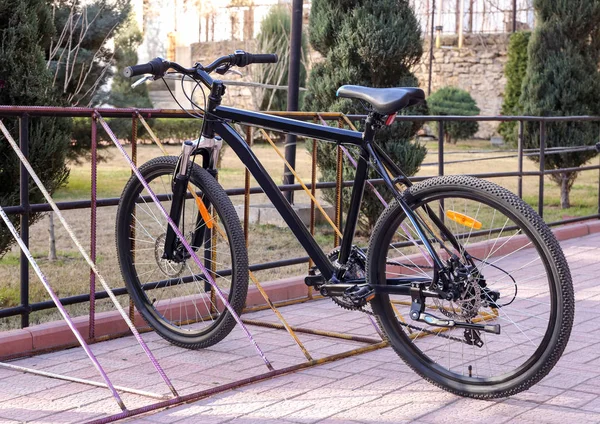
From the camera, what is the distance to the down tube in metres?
4.04

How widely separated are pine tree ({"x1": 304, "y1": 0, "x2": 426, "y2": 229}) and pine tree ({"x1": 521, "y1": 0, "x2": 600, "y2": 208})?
11.7ft

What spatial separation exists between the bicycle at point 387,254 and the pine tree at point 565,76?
7631 millimetres

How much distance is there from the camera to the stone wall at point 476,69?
24.3 metres

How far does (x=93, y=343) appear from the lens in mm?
4559

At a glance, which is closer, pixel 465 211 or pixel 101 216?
pixel 465 211

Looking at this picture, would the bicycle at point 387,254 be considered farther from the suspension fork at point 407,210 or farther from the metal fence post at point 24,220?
the metal fence post at point 24,220

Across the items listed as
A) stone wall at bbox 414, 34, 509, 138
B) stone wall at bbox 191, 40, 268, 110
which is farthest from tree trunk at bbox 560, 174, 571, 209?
stone wall at bbox 414, 34, 509, 138

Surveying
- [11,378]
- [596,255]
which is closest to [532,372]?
[11,378]

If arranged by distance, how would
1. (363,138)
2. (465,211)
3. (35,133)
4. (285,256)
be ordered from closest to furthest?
1. (363,138)
2. (465,211)
3. (35,133)
4. (285,256)

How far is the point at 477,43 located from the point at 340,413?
2200 centimetres

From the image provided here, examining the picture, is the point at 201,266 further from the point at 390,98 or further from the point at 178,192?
the point at 390,98

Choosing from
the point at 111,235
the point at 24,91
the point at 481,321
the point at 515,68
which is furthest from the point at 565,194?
the point at 515,68

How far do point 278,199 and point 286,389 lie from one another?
2.62 feet

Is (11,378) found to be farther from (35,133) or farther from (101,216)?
(101,216)
